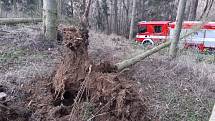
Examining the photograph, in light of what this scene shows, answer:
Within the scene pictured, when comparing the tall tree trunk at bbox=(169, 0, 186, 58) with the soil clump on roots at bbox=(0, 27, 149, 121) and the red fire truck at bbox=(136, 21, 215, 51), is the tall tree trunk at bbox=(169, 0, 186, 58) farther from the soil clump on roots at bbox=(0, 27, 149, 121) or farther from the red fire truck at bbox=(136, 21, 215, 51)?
the red fire truck at bbox=(136, 21, 215, 51)

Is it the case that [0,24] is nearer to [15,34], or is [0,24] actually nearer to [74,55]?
[15,34]

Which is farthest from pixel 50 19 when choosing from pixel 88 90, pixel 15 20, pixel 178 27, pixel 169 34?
pixel 169 34

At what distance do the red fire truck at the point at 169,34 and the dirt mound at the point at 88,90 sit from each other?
909 cm

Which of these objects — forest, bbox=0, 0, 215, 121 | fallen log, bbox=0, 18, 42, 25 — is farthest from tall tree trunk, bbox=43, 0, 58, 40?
fallen log, bbox=0, 18, 42, 25

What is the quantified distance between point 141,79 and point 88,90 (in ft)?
7.46

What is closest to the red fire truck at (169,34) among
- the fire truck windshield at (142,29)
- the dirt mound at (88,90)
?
the fire truck windshield at (142,29)

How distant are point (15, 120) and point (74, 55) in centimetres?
140

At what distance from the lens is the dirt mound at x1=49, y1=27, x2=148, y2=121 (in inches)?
146

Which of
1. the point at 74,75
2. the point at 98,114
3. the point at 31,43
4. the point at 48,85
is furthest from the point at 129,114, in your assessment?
the point at 31,43

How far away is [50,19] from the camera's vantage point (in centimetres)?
743

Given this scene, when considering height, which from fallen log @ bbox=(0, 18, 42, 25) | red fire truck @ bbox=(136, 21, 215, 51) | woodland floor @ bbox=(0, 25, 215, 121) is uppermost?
fallen log @ bbox=(0, 18, 42, 25)

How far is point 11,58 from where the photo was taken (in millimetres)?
6160

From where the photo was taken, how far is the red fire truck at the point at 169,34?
1406 cm

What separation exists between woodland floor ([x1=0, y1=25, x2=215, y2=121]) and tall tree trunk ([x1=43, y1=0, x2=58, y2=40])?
290 mm
